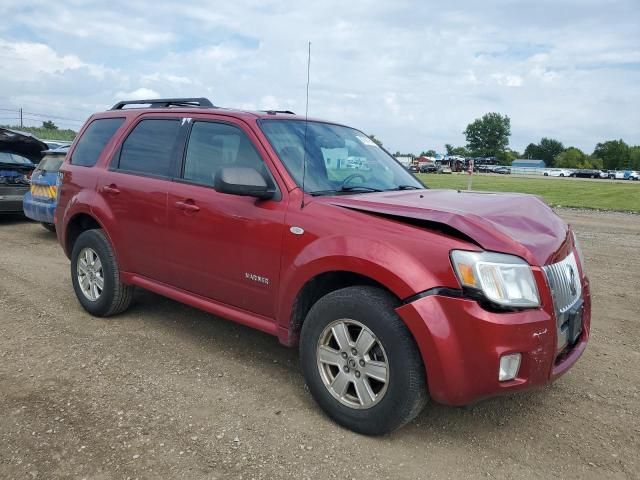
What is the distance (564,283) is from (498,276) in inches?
23.6

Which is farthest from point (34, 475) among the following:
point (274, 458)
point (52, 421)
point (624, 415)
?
point (624, 415)

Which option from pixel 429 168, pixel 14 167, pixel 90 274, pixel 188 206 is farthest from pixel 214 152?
pixel 429 168

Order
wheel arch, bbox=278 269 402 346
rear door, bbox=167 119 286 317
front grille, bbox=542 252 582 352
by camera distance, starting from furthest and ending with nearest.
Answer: rear door, bbox=167 119 286 317
wheel arch, bbox=278 269 402 346
front grille, bbox=542 252 582 352

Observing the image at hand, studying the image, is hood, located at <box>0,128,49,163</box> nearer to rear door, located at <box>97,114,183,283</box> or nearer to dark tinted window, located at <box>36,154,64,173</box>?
dark tinted window, located at <box>36,154,64,173</box>

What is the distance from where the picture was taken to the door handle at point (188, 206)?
13.2 ft

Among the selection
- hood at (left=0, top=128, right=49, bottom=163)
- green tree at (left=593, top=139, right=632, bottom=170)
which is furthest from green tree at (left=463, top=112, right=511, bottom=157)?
hood at (left=0, top=128, right=49, bottom=163)

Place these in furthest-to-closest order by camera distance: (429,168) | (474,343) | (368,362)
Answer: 1. (429,168)
2. (368,362)
3. (474,343)

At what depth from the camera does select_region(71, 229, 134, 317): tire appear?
487 cm

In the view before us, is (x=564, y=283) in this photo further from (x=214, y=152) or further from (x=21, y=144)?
(x=21, y=144)

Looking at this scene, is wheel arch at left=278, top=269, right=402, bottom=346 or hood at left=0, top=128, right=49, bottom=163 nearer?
wheel arch at left=278, top=269, right=402, bottom=346

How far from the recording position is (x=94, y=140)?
5293 mm

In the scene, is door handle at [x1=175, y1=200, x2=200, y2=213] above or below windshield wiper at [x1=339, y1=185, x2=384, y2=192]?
below

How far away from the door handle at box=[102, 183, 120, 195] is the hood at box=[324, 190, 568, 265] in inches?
84.8

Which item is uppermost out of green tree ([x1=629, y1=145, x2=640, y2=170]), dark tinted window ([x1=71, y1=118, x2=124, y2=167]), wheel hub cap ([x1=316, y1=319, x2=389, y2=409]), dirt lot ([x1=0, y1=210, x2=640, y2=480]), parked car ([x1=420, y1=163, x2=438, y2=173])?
Answer: green tree ([x1=629, y1=145, x2=640, y2=170])
